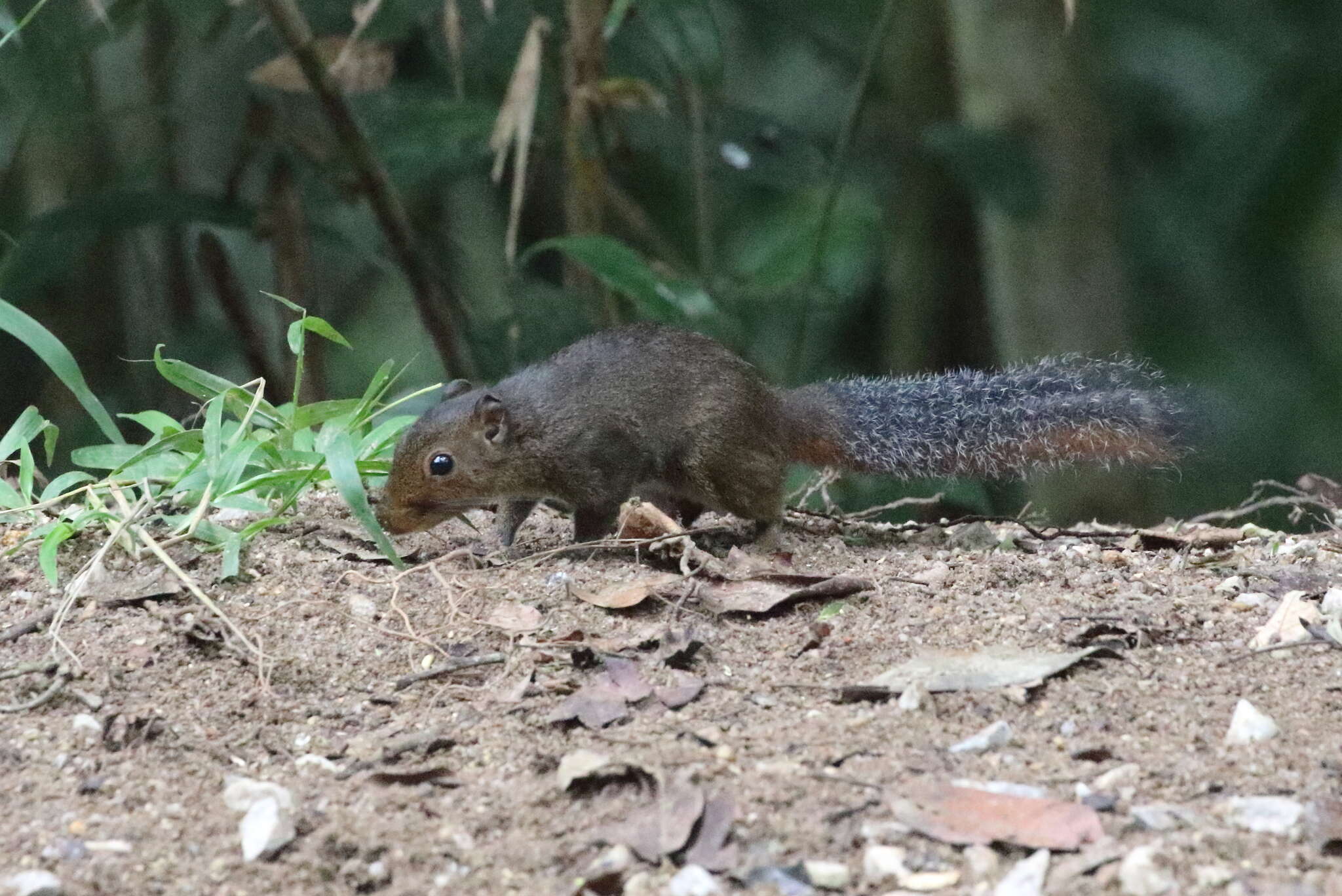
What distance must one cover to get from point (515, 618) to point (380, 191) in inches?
124

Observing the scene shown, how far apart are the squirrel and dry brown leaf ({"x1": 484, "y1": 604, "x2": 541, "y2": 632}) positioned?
1155 mm

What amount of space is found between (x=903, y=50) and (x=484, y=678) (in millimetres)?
5459

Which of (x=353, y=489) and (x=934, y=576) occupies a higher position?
(x=353, y=489)

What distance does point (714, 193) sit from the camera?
7.71 m

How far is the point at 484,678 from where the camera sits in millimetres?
2740

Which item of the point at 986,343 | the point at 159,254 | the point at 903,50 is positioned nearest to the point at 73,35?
the point at 159,254

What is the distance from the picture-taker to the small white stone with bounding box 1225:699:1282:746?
233 cm

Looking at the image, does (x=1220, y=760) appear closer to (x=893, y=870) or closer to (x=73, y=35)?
(x=893, y=870)

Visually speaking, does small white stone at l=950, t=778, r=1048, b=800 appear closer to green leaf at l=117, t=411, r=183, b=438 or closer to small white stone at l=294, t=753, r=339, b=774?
small white stone at l=294, t=753, r=339, b=774

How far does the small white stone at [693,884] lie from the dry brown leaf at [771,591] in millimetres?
1064

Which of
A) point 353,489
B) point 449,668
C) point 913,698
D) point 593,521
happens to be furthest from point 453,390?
point 913,698

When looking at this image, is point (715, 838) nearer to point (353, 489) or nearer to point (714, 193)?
point (353, 489)

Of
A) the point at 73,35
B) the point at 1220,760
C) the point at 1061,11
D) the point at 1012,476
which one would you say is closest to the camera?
the point at 1220,760

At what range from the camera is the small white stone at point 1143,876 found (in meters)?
1.87
